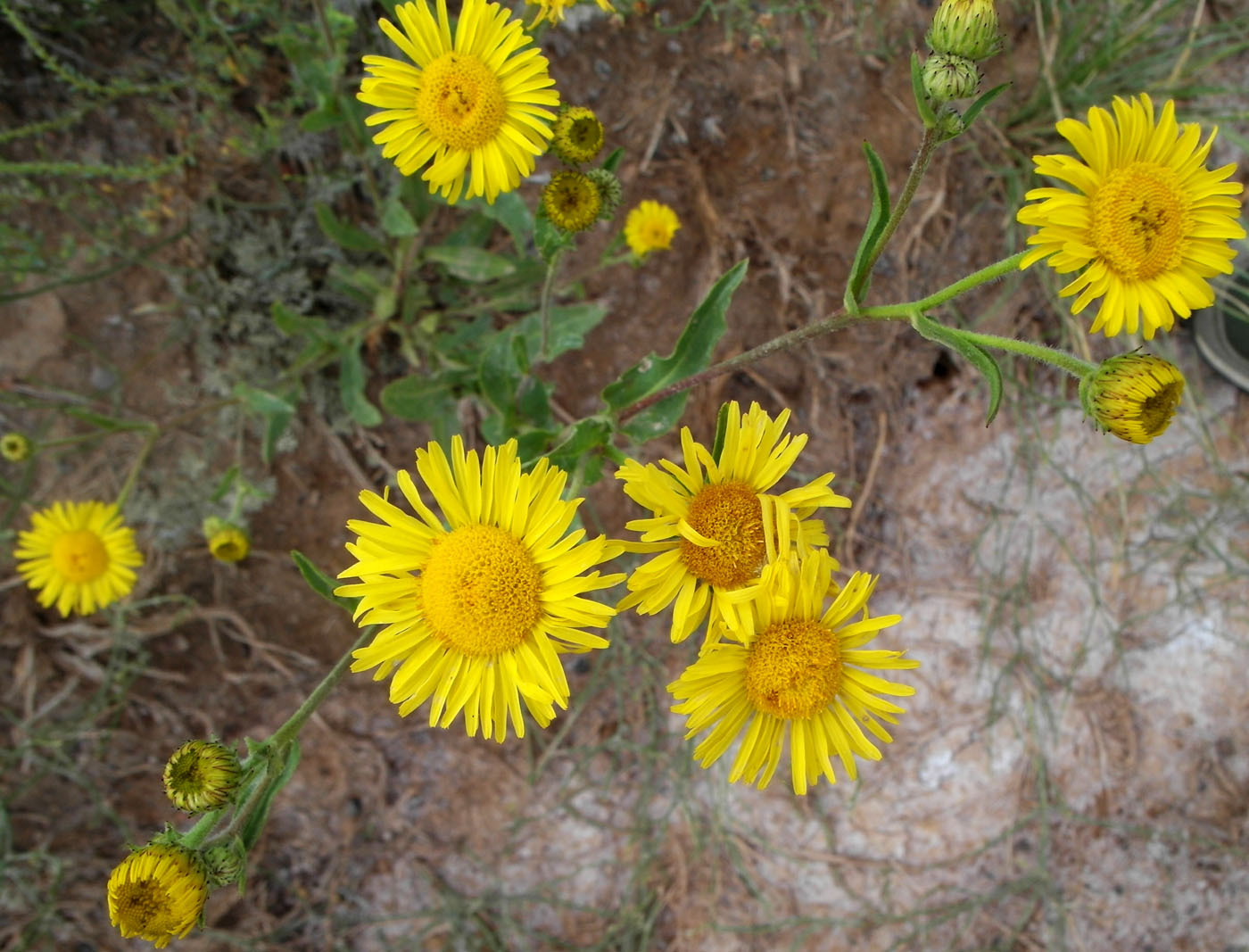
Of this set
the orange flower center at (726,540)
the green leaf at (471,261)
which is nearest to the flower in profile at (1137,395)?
the orange flower center at (726,540)

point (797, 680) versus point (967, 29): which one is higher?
point (967, 29)

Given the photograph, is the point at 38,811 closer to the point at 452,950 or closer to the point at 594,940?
the point at 452,950

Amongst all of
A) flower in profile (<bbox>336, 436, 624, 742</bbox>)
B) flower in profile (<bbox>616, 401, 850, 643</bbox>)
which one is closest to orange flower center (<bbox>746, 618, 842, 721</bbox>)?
flower in profile (<bbox>616, 401, 850, 643</bbox>)

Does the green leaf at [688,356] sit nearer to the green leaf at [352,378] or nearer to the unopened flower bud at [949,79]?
the unopened flower bud at [949,79]

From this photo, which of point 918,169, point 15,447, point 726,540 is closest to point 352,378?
point 15,447

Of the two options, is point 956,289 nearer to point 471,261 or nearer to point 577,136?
point 577,136
